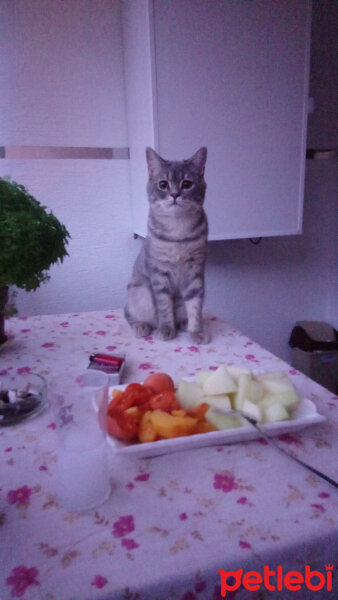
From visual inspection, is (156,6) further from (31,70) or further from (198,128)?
(31,70)

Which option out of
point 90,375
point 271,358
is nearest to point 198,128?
point 271,358

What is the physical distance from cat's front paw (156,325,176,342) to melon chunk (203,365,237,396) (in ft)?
1.40

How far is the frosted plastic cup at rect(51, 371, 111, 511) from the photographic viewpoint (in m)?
0.43

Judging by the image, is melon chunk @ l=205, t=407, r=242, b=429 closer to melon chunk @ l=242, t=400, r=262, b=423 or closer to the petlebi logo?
melon chunk @ l=242, t=400, r=262, b=423

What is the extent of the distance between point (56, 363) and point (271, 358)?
492 millimetres

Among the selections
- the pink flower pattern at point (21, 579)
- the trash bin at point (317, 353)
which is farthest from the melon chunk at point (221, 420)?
the trash bin at point (317, 353)

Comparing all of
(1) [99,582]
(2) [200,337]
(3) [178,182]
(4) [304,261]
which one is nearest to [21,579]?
(1) [99,582]

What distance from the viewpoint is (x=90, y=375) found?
21.7 inches

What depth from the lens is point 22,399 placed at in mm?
654

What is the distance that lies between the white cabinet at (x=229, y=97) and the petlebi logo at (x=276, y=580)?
1.14 metres

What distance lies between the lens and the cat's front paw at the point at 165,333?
1022 millimetres

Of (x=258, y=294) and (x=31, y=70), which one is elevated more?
(x=31, y=70)

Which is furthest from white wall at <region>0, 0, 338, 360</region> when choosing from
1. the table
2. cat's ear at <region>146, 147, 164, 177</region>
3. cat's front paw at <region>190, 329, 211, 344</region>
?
the table

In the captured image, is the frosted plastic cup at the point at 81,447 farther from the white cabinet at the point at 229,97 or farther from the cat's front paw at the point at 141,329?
the white cabinet at the point at 229,97
